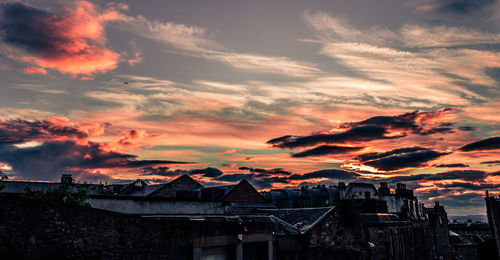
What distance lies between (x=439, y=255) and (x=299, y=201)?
2488 centimetres

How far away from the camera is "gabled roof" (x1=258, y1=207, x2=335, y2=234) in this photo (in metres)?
25.0

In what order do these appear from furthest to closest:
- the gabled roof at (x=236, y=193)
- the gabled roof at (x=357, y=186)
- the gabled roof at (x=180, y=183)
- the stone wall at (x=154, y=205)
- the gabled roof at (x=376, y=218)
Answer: the gabled roof at (x=357, y=186) → the gabled roof at (x=180, y=183) → the gabled roof at (x=236, y=193) → the gabled roof at (x=376, y=218) → the stone wall at (x=154, y=205)

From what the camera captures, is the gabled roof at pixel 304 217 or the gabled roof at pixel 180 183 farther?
the gabled roof at pixel 180 183

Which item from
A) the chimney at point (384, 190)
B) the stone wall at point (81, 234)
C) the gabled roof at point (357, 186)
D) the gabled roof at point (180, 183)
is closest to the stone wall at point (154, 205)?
the gabled roof at point (180, 183)

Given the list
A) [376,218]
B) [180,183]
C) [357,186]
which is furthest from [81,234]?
[357,186]

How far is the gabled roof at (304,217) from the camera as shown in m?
25.0

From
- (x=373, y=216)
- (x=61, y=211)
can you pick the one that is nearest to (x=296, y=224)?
(x=373, y=216)

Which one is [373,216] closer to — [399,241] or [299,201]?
[399,241]

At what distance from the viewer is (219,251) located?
19.0m

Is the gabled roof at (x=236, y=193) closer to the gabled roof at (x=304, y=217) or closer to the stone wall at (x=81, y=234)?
the gabled roof at (x=304, y=217)

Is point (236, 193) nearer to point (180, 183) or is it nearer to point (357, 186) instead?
point (180, 183)

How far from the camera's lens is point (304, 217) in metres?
27.2

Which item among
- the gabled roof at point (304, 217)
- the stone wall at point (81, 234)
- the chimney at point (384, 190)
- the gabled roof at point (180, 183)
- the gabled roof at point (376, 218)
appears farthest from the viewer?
the chimney at point (384, 190)

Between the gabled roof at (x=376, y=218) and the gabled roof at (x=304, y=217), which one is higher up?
the gabled roof at (x=304, y=217)
